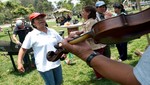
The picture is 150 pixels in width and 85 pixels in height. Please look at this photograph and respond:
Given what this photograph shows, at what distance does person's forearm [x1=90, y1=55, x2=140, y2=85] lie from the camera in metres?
1.35

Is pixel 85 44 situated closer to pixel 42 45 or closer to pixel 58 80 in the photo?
pixel 42 45

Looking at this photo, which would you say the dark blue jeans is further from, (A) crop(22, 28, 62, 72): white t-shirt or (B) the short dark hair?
(B) the short dark hair

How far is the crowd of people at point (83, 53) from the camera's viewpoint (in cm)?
135

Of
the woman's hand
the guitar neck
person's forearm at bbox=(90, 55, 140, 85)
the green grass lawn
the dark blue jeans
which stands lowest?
the green grass lawn

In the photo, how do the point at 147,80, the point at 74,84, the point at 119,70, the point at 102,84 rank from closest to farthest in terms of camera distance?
the point at 147,80
the point at 119,70
the point at 102,84
the point at 74,84

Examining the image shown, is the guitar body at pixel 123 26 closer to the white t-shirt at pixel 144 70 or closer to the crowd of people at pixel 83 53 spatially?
the crowd of people at pixel 83 53

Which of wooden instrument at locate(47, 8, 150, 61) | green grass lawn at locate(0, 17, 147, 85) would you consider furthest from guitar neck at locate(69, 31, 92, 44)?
green grass lawn at locate(0, 17, 147, 85)

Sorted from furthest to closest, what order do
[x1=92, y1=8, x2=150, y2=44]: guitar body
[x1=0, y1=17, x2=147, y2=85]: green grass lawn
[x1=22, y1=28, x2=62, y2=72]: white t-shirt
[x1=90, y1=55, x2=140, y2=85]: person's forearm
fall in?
1. [x1=0, y1=17, x2=147, y2=85]: green grass lawn
2. [x1=22, y1=28, x2=62, y2=72]: white t-shirt
3. [x1=92, y1=8, x2=150, y2=44]: guitar body
4. [x1=90, y1=55, x2=140, y2=85]: person's forearm

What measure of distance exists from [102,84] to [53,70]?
1.73m

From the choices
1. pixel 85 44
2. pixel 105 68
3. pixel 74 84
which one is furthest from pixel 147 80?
pixel 74 84

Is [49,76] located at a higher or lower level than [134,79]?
lower

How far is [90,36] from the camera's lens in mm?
1666

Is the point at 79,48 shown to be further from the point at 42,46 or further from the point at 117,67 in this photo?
the point at 42,46

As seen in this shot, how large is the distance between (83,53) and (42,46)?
2.85m
